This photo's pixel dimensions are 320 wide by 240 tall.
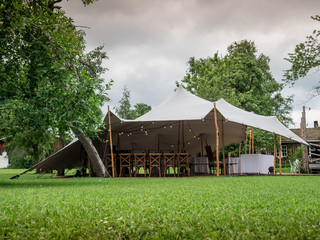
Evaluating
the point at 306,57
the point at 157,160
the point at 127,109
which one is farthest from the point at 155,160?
the point at 127,109

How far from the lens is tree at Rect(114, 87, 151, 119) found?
4503 cm

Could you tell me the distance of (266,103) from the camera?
26750mm

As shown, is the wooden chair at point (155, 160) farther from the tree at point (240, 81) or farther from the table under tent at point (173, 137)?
the tree at point (240, 81)

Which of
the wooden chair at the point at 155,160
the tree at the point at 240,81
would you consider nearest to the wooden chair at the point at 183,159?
the wooden chair at the point at 155,160

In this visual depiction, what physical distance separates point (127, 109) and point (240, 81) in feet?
66.8

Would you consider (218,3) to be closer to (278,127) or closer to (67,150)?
(278,127)

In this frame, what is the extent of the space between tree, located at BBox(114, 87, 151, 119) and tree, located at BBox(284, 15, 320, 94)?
32.1 m

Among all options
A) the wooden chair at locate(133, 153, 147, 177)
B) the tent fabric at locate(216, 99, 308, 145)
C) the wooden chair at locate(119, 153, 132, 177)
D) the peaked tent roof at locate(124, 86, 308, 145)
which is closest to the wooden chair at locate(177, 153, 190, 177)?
the wooden chair at locate(133, 153, 147, 177)

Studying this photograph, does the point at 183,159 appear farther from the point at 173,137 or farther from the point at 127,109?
the point at 127,109

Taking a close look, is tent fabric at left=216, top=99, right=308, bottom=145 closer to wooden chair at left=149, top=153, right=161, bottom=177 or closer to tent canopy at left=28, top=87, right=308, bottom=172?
tent canopy at left=28, top=87, right=308, bottom=172

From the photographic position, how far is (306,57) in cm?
1327

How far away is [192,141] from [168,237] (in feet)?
48.1

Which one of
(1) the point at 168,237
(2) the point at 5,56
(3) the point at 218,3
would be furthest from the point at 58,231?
(3) the point at 218,3

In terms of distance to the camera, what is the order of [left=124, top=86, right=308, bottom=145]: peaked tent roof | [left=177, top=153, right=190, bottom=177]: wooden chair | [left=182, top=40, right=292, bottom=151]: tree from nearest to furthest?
[left=124, top=86, right=308, bottom=145]: peaked tent roof, [left=177, top=153, right=190, bottom=177]: wooden chair, [left=182, top=40, right=292, bottom=151]: tree
